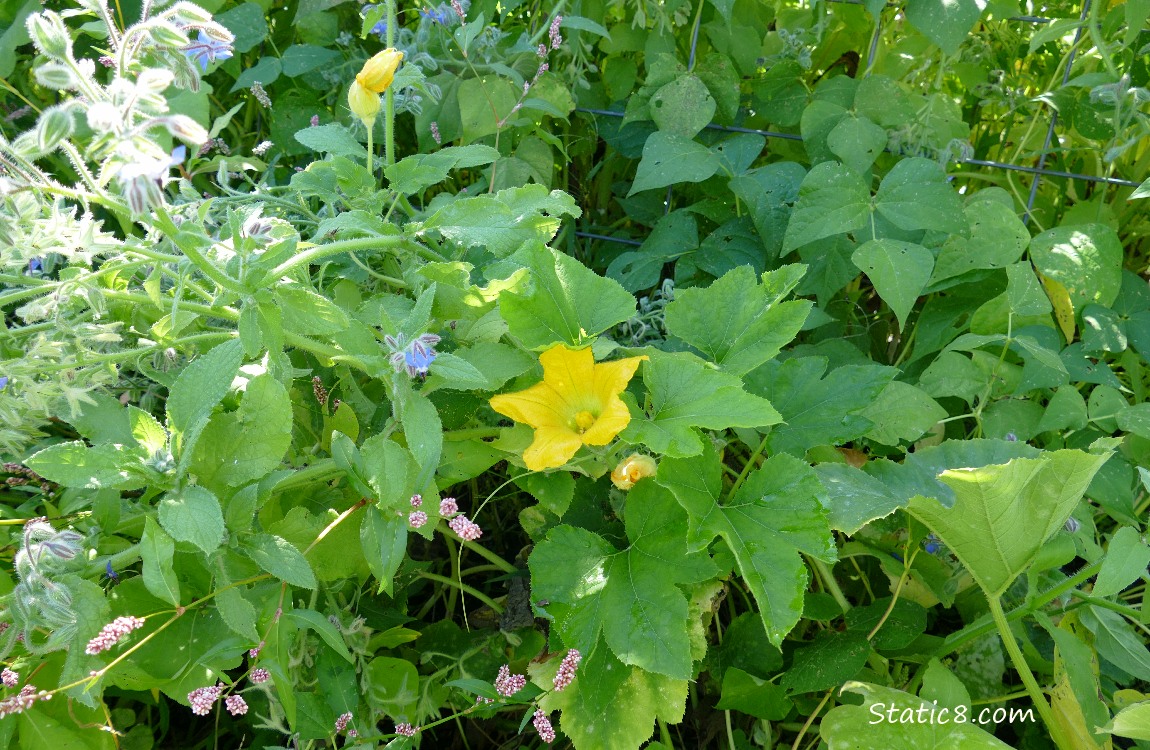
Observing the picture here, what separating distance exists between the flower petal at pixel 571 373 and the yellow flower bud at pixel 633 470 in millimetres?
79

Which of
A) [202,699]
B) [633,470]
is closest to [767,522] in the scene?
[633,470]

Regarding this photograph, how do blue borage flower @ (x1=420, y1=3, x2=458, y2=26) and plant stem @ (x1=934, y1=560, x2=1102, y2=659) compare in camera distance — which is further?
blue borage flower @ (x1=420, y1=3, x2=458, y2=26)

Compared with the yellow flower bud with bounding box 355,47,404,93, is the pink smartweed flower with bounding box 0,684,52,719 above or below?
below

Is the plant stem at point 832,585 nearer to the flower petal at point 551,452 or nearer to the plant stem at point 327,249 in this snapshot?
the flower petal at point 551,452

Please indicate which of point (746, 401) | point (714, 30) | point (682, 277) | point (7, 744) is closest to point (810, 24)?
point (714, 30)

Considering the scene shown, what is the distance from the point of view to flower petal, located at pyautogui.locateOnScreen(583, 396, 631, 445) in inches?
38.2

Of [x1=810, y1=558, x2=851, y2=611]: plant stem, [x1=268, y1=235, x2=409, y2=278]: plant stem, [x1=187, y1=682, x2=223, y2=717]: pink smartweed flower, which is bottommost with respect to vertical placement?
[x1=810, y1=558, x2=851, y2=611]: plant stem

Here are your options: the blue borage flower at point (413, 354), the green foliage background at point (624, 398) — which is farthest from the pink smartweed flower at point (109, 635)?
the blue borage flower at point (413, 354)

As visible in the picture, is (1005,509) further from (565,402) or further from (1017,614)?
(565,402)

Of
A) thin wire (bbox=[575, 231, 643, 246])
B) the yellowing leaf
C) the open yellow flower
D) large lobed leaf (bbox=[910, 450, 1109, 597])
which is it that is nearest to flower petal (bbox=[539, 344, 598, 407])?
the open yellow flower

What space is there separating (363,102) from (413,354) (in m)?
0.40

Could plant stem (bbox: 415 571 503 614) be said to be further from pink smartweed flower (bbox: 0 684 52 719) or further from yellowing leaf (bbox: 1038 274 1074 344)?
yellowing leaf (bbox: 1038 274 1074 344)

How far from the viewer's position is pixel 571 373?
1.05 metres

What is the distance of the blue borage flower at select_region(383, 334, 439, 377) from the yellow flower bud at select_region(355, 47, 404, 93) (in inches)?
14.5
